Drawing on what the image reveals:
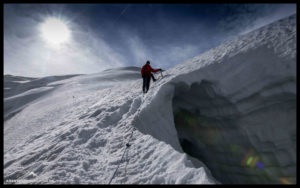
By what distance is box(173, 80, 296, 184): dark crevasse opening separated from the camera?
5883mm

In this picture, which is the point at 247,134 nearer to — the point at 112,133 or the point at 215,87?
the point at 215,87

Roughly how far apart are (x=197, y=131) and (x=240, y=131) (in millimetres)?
2035

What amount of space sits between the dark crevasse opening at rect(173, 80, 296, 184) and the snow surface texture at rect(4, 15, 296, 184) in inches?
1.3

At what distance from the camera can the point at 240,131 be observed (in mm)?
6711

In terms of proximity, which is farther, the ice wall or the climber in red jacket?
the climber in red jacket

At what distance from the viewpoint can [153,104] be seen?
16.9 ft

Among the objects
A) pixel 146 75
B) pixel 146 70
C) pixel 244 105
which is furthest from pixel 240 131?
pixel 146 70

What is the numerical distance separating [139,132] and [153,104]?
1175mm

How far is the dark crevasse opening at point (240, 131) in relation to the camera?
232 inches

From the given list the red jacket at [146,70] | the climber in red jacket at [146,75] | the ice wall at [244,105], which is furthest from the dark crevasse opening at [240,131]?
the red jacket at [146,70]

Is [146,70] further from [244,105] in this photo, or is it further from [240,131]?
[240,131]

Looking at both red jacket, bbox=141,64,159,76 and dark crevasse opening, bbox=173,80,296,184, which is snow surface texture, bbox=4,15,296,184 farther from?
red jacket, bbox=141,64,159,76

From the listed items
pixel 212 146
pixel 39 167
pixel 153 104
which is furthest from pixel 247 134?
pixel 39 167

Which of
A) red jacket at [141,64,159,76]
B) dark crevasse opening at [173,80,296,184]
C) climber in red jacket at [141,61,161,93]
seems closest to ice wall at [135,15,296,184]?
dark crevasse opening at [173,80,296,184]
